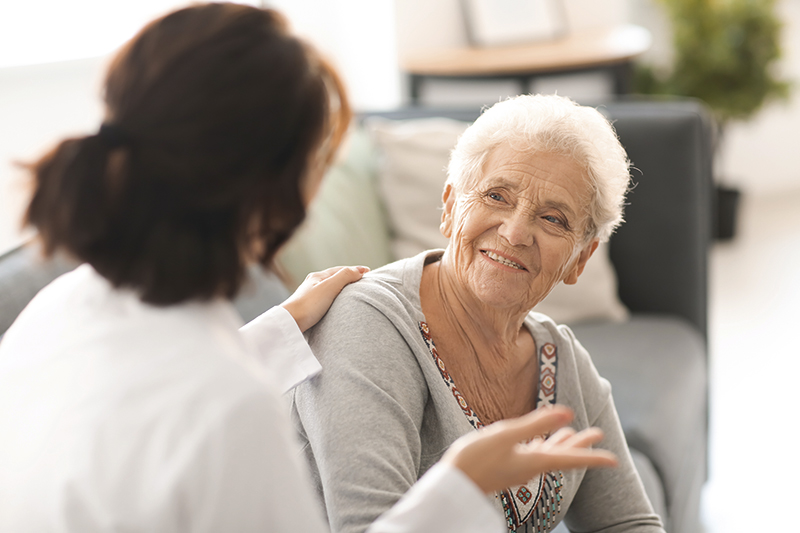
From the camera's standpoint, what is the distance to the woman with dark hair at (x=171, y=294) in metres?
0.65

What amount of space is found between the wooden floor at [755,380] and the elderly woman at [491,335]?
51.8 inches

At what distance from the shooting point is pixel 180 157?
67 centimetres

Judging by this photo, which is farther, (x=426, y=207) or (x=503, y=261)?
(x=426, y=207)

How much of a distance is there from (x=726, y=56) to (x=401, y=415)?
394cm

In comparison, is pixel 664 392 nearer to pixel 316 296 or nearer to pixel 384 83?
pixel 316 296

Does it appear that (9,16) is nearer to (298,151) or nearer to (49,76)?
(49,76)

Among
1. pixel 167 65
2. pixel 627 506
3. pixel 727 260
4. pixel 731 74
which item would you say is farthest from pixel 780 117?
pixel 167 65

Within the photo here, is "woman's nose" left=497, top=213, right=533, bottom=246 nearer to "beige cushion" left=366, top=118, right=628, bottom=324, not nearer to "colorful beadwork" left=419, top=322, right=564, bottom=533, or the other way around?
"colorful beadwork" left=419, top=322, right=564, bottom=533

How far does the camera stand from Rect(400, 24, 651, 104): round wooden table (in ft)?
11.0

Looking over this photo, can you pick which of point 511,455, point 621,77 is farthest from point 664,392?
point 621,77

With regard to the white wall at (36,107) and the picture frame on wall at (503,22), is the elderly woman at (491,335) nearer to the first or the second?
the white wall at (36,107)

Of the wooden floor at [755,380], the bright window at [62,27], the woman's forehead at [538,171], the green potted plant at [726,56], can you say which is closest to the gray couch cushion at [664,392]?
the wooden floor at [755,380]

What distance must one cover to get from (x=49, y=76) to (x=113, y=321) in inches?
73.1

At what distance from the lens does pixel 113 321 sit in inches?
28.1
